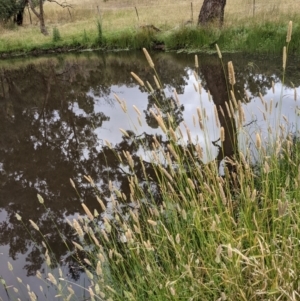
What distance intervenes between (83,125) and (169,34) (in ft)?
20.7

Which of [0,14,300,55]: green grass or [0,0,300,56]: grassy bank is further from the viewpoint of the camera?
[0,0,300,56]: grassy bank

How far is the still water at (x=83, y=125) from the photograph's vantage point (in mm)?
3525

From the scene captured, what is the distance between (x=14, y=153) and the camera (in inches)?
231

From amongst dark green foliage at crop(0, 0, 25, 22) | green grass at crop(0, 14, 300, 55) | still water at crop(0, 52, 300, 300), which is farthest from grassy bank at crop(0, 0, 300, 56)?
dark green foliage at crop(0, 0, 25, 22)

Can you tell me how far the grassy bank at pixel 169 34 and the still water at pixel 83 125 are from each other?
2.36 ft

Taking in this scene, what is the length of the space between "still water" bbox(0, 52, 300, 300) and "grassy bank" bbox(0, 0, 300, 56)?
2.36 feet

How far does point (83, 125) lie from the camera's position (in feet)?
21.9

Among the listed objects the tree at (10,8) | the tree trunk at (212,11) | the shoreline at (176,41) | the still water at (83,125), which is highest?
the tree at (10,8)

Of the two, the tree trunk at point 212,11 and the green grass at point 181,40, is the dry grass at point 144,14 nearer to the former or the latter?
the tree trunk at point 212,11

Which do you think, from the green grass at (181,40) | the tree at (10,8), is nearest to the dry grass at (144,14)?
the green grass at (181,40)

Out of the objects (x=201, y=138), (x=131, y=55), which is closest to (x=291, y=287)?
(x=201, y=138)

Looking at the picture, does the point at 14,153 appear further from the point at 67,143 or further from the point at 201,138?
the point at 201,138

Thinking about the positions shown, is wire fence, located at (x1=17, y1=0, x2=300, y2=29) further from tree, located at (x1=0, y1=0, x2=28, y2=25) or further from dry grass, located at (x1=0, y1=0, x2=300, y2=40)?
tree, located at (x1=0, y1=0, x2=28, y2=25)

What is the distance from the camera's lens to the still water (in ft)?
11.6
